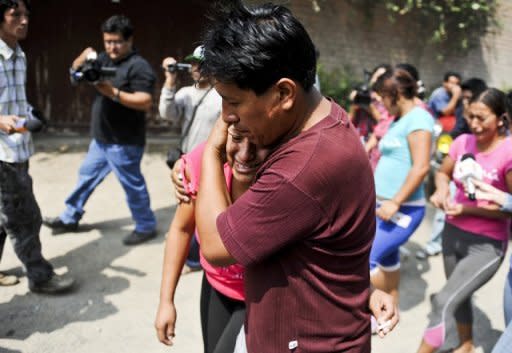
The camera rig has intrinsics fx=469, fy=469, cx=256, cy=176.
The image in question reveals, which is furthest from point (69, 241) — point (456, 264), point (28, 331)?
point (456, 264)

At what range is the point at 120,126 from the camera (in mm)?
4117

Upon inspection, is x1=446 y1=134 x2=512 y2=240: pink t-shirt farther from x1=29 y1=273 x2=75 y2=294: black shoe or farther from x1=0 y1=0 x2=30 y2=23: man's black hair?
x1=0 y1=0 x2=30 y2=23: man's black hair

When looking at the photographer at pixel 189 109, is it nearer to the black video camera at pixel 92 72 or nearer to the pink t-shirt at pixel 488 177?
the black video camera at pixel 92 72

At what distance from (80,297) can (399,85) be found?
2.68m

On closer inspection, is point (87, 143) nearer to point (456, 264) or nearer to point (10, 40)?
point (10, 40)

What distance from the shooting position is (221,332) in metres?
1.85

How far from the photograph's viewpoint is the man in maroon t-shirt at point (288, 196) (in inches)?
43.0

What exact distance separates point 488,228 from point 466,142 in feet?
1.69

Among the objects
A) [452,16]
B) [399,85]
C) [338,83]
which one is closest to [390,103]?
[399,85]

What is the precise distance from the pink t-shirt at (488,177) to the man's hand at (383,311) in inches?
57.1

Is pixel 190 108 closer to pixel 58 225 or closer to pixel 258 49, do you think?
pixel 58 225

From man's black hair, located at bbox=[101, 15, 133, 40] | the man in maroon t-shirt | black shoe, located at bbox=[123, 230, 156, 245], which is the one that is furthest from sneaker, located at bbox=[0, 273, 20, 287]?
the man in maroon t-shirt

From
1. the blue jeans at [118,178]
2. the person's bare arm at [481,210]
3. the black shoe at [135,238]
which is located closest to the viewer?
the person's bare arm at [481,210]

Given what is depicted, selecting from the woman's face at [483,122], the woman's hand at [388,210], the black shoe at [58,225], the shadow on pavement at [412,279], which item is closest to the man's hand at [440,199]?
the woman's hand at [388,210]
